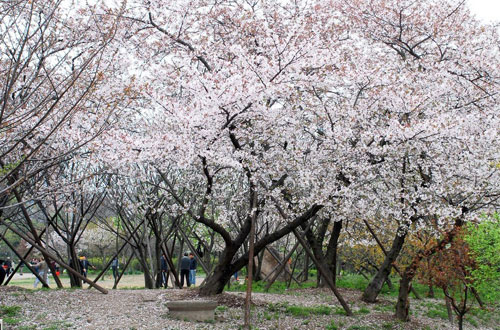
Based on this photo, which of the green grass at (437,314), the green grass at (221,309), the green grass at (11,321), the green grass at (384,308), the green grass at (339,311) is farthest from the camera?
the green grass at (437,314)

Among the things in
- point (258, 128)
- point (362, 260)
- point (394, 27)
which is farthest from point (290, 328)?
point (362, 260)

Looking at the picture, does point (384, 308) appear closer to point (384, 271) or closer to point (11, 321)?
point (384, 271)

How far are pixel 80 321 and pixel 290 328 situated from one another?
352 cm

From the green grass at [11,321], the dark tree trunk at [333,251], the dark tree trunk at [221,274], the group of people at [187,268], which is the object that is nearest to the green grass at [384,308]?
the dark tree trunk at [333,251]

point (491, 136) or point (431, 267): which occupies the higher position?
point (491, 136)

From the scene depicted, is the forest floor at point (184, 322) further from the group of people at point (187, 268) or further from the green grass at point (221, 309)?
the group of people at point (187, 268)

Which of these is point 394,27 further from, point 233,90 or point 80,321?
point 80,321

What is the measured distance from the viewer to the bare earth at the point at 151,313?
7.91 metres

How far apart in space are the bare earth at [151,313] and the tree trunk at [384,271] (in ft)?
0.80

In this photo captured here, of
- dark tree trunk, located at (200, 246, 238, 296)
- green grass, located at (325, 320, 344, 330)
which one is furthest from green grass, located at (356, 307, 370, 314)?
dark tree trunk, located at (200, 246, 238, 296)

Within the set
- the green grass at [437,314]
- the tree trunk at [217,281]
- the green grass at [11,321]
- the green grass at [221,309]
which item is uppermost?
the tree trunk at [217,281]

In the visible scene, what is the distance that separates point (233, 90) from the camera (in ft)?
23.6

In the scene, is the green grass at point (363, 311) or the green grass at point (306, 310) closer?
the green grass at point (306, 310)

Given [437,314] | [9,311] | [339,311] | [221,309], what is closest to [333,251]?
[437,314]
